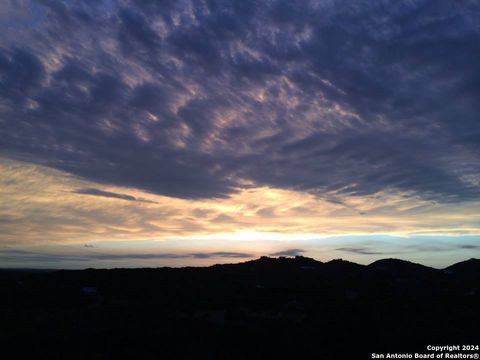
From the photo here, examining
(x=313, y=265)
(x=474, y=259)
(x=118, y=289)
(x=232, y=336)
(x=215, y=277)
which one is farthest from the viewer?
(x=313, y=265)

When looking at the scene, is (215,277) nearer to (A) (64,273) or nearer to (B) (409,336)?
(A) (64,273)

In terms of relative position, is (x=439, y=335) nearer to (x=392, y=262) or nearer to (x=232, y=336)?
(x=232, y=336)

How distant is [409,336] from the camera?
4075cm

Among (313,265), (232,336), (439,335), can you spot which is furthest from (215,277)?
(439,335)

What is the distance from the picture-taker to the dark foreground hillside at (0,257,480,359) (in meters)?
35.7

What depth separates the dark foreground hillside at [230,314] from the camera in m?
35.7

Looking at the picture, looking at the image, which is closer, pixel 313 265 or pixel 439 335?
pixel 439 335

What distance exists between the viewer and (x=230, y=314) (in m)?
50.5

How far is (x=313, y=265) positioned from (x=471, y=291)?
148 ft

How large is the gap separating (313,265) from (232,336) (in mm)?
74658

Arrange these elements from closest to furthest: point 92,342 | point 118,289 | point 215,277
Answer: point 92,342, point 118,289, point 215,277

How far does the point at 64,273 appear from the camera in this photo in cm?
8681

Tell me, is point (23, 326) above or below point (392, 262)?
below

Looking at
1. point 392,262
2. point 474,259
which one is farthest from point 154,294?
point 474,259
